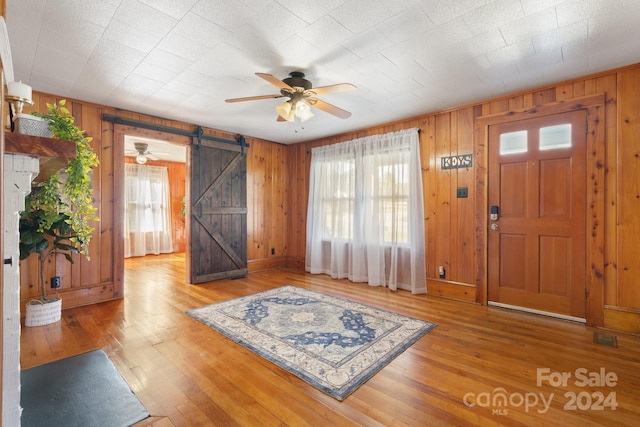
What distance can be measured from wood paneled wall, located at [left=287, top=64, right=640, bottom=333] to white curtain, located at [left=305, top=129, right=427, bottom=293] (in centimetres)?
19

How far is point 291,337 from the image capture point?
8.69 ft

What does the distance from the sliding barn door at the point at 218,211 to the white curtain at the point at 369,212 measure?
1243 millimetres

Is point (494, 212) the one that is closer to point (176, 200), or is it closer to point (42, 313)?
point (42, 313)

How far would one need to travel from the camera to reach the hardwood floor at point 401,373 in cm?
167

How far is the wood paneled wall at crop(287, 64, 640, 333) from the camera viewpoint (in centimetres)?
276

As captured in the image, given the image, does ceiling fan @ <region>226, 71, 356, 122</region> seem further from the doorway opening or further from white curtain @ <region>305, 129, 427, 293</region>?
the doorway opening

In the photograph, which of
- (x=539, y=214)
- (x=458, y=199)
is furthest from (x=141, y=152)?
(x=539, y=214)

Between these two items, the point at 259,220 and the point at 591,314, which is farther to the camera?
the point at 259,220

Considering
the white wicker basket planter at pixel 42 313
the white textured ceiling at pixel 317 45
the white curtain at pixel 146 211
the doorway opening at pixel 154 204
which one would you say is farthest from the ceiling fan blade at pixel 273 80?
the white curtain at pixel 146 211

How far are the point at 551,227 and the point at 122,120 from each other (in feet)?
17.5

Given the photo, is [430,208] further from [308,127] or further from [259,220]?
[259,220]

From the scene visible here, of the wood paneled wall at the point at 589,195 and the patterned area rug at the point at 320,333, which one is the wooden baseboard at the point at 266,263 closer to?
the patterned area rug at the point at 320,333

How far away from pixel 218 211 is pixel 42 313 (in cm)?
242

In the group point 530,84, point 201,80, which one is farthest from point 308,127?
point 530,84
